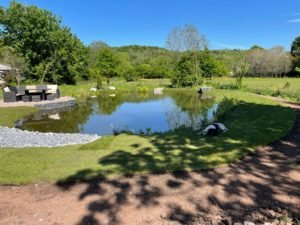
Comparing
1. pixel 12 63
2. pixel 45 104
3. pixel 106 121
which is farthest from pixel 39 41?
pixel 106 121

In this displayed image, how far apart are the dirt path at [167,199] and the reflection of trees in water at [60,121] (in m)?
6.77

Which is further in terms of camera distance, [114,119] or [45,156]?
[114,119]

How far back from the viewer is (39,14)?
Result: 31344mm

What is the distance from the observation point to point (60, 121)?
12328 millimetres

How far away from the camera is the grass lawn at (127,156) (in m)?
4.31

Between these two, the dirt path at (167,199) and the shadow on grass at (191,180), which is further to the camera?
the shadow on grass at (191,180)

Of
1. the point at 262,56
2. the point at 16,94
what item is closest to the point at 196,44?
the point at 16,94

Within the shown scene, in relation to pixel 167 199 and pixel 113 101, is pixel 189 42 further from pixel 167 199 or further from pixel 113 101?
pixel 167 199

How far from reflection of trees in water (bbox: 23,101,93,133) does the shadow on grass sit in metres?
5.95

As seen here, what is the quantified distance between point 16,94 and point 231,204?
16.6m

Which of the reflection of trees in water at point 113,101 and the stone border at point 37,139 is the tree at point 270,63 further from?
the stone border at point 37,139

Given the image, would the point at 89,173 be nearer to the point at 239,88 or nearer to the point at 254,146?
the point at 254,146

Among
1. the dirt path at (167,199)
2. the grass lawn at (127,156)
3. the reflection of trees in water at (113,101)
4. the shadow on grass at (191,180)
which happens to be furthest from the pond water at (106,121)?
the dirt path at (167,199)

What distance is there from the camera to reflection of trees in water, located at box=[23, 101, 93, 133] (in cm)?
1070
